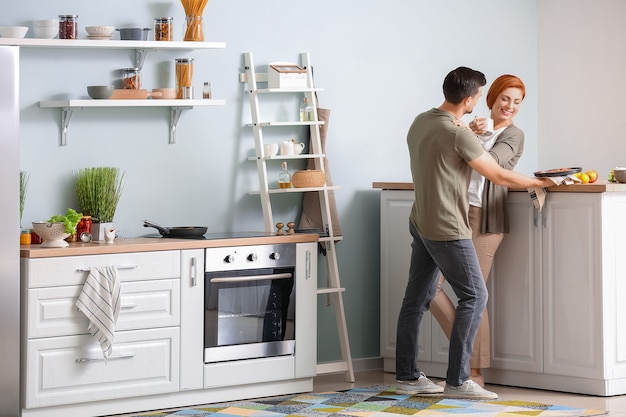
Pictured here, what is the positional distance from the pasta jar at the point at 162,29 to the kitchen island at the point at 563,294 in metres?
1.80

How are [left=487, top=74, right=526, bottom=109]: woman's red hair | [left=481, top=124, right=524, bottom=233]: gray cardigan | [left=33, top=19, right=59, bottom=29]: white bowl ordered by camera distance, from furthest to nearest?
[left=487, top=74, right=526, bottom=109]: woman's red hair < [left=481, top=124, right=524, bottom=233]: gray cardigan < [left=33, top=19, right=59, bottom=29]: white bowl

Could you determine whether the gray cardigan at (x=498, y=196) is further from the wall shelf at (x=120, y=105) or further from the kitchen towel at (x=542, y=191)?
the wall shelf at (x=120, y=105)

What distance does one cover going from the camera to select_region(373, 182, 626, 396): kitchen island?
510 cm

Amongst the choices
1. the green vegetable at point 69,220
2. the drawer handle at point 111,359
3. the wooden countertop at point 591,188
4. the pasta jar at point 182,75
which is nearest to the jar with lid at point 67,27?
the pasta jar at point 182,75

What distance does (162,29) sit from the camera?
5.12 meters

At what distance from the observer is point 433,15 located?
630cm

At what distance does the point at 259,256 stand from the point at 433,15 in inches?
77.4

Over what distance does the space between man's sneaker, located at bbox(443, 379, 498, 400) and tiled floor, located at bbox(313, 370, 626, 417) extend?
0.50 feet

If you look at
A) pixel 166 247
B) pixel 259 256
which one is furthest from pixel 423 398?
pixel 166 247

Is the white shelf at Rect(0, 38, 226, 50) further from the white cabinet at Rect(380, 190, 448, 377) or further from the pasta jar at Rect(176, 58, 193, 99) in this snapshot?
the white cabinet at Rect(380, 190, 448, 377)

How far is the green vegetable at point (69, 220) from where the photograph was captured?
15.5 ft

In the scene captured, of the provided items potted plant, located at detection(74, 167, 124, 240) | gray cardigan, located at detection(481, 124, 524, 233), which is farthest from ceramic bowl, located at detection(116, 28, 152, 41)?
gray cardigan, located at detection(481, 124, 524, 233)

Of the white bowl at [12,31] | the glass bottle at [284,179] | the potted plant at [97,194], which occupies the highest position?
the white bowl at [12,31]

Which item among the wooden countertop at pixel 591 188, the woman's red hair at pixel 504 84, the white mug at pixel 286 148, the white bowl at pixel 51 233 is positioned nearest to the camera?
the white bowl at pixel 51 233
